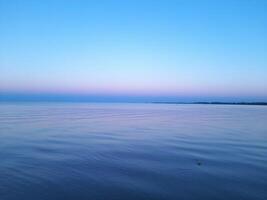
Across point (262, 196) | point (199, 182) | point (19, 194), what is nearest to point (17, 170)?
point (19, 194)

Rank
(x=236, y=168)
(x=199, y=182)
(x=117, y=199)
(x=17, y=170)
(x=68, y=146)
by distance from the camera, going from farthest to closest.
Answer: (x=68, y=146) → (x=236, y=168) → (x=17, y=170) → (x=199, y=182) → (x=117, y=199)

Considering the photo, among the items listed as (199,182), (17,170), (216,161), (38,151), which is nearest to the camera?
(199,182)

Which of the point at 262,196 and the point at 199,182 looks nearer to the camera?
the point at 262,196

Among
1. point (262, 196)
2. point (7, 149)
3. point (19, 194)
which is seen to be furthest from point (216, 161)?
point (7, 149)

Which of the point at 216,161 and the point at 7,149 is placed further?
the point at 7,149

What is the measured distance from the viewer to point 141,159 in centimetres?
1219

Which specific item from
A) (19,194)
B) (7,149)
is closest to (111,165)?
(19,194)

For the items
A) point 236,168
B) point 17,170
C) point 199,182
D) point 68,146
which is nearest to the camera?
point 199,182

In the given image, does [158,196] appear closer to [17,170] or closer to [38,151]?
[17,170]

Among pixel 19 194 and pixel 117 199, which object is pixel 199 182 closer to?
pixel 117 199

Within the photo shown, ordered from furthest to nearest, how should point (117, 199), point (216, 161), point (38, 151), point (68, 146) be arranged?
point (68, 146)
point (38, 151)
point (216, 161)
point (117, 199)

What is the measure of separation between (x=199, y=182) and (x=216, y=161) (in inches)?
145

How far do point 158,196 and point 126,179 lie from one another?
1780mm

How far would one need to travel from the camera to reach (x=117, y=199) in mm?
7055
